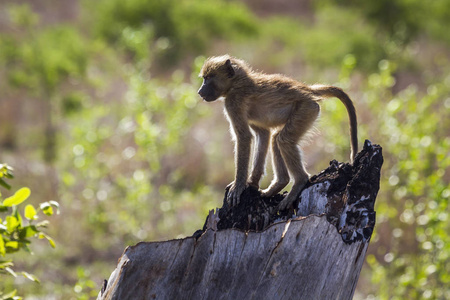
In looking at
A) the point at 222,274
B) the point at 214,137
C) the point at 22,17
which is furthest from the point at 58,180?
the point at 222,274

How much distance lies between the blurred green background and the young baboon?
1210mm

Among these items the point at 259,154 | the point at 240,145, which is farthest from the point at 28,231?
the point at 259,154

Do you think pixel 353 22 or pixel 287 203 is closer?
pixel 287 203

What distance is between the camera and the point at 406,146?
7.50 meters

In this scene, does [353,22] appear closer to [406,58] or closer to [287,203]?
[406,58]

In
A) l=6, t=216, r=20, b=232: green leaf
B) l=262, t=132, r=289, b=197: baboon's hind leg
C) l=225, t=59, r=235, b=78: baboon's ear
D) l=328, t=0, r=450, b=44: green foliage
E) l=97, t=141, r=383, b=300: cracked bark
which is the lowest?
l=97, t=141, r=383, b=300: cracked bark

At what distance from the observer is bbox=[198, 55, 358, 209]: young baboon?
4.97 metres

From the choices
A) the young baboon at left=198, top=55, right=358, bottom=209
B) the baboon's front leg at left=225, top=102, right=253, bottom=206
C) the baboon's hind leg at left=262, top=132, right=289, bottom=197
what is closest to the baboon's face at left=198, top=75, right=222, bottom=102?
the young baboon at left=198, top=55, right=358, bottom=209

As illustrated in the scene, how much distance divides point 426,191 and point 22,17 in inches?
436

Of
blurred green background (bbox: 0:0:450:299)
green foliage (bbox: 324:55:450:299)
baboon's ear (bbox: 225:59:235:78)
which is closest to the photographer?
baboon's ear (bbox: 225:59:235:78)

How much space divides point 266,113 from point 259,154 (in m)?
0.35

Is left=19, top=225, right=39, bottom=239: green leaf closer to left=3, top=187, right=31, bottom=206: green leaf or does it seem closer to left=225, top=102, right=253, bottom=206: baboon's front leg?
left=3, top=187, right=31, bottom=206: green leaf

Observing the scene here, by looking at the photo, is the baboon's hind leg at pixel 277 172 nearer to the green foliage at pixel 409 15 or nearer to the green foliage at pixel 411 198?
the green foliage at pixel 411 198

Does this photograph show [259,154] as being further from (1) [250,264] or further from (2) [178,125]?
(2) [178,125]
